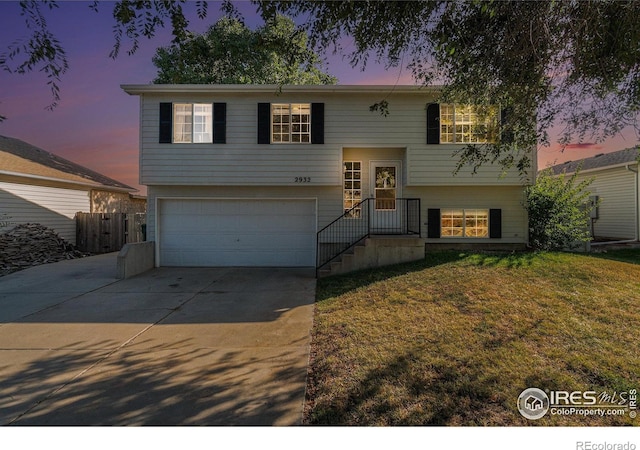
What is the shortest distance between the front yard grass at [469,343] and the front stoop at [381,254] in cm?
108

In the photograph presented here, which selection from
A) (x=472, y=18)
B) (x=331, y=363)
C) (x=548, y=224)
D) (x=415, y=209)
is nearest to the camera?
(x=331, y=363)

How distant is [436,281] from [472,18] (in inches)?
187

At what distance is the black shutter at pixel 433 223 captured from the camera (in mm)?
9602

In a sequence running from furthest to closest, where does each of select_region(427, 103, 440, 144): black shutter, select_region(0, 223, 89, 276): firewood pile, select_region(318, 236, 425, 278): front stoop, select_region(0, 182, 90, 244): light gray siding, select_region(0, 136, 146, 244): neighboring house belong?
select_region(0, 136, 146, 244): neighboring house, select_region(0, 182, 90, 244): light gray siding, select_region(0, 223, 89, 276): firewood pile, select_region(427, 103, 440, 144): black shutter, select_region(318, 236, 425, 278): front stoop

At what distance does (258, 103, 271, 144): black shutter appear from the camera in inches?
365

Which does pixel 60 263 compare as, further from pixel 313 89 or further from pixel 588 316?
pixel 588 316

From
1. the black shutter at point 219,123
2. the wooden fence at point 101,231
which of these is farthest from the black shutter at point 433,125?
the wooden fence at point 101,231

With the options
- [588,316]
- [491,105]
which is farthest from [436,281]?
[491,105]

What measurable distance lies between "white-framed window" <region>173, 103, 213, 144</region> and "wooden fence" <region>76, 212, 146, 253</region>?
597 centimetres

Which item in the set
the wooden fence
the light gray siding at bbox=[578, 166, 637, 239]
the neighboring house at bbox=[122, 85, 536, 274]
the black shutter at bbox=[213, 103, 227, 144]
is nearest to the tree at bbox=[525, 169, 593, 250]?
the neighboring house at bbox=[122, 85, 536, 274]

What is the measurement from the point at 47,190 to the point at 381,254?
44.2 ft

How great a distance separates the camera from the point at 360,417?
2652mm

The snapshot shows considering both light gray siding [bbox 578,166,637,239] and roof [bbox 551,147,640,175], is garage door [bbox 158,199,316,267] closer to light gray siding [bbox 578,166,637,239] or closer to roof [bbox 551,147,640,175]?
roof [bbox 551,147,640,175]

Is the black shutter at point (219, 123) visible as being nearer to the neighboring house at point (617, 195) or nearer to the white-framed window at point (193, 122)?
the white-framed window at point (193, 122)
